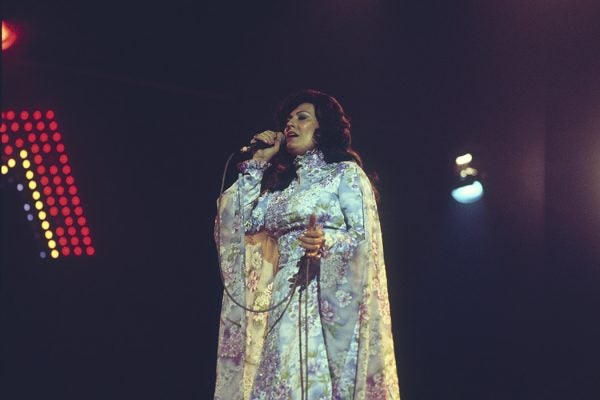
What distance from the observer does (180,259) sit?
145 inches

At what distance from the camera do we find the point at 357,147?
3.92 m

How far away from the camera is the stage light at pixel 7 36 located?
335cm

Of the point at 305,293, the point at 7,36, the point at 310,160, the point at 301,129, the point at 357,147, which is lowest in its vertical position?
the point at 305,293

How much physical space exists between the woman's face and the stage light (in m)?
1.11

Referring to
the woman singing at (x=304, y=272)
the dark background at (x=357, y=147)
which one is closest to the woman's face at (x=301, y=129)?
the woman singing at (x=304, y=272)

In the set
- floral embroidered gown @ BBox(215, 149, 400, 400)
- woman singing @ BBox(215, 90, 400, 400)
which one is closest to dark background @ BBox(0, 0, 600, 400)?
woman singing @ BBox(215, 90, 400, 400)

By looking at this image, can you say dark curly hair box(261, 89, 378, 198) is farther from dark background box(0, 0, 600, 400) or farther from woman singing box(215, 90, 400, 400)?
dark background box(0, 0, 600, 400)

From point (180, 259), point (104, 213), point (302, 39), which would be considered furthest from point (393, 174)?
point (104, 213)

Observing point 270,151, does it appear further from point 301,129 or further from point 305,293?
point 305,293

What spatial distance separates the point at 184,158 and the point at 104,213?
0.40 m

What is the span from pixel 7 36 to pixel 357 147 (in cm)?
151

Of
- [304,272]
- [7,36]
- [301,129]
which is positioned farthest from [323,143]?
[7,36]

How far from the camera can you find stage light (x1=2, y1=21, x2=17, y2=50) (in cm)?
335

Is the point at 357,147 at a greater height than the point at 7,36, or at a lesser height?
lesser
